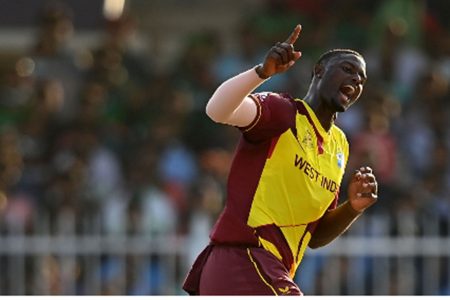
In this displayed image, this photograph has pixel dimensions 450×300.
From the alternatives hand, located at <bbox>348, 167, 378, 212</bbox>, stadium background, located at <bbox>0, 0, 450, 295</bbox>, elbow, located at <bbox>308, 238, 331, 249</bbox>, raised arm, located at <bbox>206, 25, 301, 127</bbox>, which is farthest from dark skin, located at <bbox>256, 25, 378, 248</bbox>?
stadium background, located at <bbox>0, 0, 450, 295</bbox>

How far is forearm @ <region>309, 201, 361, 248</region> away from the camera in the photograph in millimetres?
7863

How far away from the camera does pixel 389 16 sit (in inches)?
577

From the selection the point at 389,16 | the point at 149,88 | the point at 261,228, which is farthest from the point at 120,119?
the point at 261,228

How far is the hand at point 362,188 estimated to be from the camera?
304 inches

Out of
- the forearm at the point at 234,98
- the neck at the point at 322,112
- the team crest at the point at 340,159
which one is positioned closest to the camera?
the forearm at the point at 234,98

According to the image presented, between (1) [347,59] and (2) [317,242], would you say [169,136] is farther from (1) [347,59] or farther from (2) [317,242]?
(1) [347,59]

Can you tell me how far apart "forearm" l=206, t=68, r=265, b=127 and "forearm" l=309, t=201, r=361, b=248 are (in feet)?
3.04

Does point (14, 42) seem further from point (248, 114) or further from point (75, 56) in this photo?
point (248, 114)

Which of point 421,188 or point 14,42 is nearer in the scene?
point 421,188

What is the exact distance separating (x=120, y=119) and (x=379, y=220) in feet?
8.82

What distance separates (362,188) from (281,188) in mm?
419

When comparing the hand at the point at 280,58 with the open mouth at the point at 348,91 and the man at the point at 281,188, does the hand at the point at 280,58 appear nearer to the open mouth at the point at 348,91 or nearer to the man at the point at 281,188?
the man at the point at 281,188

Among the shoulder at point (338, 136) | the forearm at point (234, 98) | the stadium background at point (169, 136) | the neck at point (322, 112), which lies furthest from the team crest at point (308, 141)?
the stadium background at point (169, 136)

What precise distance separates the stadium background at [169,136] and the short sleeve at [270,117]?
192 inches
